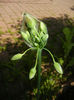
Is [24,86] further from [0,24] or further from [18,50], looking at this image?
[0,24]

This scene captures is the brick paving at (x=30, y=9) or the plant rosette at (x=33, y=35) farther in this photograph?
the brick paving at (x=30, y=9)

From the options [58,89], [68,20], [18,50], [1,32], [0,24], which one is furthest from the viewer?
[68,20]

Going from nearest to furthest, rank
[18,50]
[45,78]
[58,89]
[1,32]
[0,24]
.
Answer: [58,89] → [45,78] → [18,50] → [1,32] → [0,24]

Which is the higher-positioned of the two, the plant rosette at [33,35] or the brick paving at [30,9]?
the plant rosette at [33,35]

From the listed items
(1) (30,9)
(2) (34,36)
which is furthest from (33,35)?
(1) (30,9)

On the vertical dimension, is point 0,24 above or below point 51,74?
above

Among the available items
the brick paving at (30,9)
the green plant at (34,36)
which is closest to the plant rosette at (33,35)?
the green plant at (34,36)

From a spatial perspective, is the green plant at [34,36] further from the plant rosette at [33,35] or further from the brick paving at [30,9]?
the brick paving at [30,9]

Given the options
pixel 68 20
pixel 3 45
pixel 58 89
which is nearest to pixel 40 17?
pixel 68 20

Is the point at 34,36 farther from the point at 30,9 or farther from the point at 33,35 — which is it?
the point at 30,9
